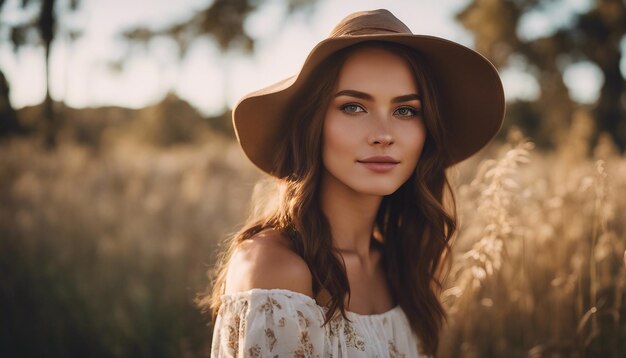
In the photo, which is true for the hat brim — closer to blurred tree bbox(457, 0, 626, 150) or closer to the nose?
the nose

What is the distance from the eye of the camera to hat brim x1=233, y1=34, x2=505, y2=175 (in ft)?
6.28

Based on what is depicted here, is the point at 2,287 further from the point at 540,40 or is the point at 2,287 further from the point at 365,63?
the point at 540,40

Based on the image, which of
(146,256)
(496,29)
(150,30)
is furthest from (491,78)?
(150,30)

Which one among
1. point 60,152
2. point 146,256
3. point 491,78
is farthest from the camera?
point 60,152

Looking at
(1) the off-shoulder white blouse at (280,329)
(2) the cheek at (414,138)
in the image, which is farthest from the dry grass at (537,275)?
(1) the off-shoulder white blouse at (280,329)

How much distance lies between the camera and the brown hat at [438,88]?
1902mm

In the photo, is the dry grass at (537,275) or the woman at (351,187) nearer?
the woman at (351,187)

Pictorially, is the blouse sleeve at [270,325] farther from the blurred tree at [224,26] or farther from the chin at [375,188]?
the blurred tree at [224,26]

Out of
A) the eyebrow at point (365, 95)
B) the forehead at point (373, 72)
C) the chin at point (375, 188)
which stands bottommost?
the chin at point (375, 188)

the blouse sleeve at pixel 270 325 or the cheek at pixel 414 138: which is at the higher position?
the cheek at pixel 414 138

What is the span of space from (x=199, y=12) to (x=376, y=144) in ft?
72.1

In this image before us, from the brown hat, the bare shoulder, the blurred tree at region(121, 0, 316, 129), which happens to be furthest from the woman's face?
the blurred tree at region(121, 0, 316, 129)

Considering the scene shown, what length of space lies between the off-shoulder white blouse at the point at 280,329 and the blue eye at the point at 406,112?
31.4 inches

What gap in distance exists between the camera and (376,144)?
189 cm
